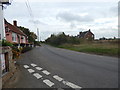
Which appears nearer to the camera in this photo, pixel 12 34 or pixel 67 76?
pixel 67 76

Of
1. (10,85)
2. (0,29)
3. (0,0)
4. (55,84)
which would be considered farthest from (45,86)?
(0,0)

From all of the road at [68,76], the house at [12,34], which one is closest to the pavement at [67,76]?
the road at [68,76]

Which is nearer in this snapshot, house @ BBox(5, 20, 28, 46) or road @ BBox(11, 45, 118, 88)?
road @ BBox(11, 45, 118, 88)

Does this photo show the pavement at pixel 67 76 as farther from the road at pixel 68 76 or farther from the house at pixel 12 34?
the house at pixel 12 34

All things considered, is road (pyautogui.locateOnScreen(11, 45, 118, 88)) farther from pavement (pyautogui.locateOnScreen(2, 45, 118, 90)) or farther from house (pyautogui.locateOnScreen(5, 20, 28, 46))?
house (pyautogui.locateOnScreen(5, 20, 28, 46))

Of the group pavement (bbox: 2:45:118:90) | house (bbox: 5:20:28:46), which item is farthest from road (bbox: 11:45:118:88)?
house (bbox: 5:20:28:46)

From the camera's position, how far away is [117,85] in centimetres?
435

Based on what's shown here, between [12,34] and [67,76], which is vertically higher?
[12,34]

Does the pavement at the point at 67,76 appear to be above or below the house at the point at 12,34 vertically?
below

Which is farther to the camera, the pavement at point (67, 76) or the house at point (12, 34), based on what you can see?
the house at point (12, 34)

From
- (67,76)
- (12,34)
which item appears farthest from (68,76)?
(12,34)

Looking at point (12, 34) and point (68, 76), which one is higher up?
point (12, 34)

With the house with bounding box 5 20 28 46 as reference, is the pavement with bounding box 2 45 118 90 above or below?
below

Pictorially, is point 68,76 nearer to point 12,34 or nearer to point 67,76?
point 67,76
